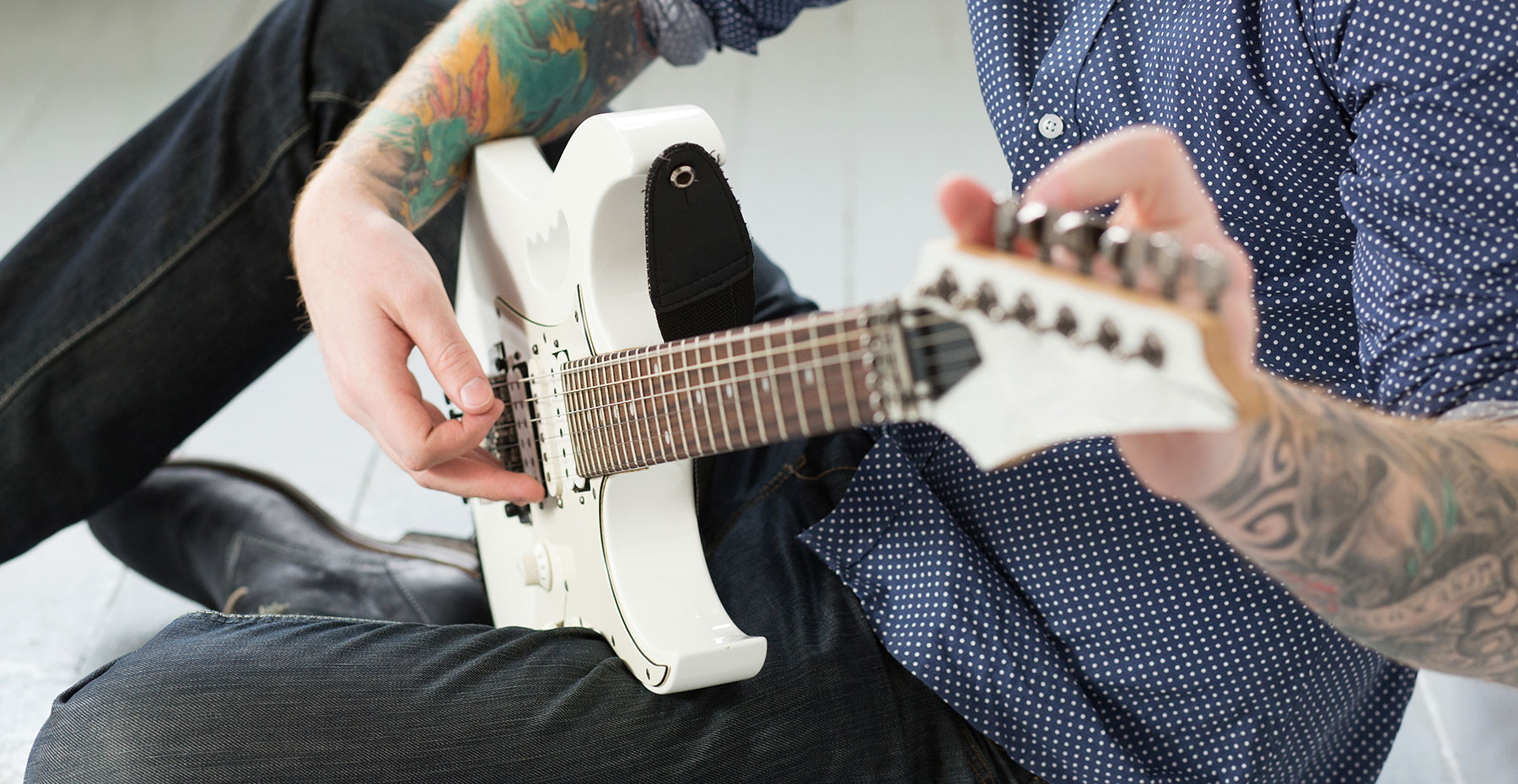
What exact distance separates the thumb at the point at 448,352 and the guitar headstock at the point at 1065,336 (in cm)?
42

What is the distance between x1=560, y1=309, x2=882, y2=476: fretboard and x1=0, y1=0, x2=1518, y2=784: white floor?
724 mm

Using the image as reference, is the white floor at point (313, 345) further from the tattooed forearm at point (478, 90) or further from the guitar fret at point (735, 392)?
the guitar fret at point (735, 392)

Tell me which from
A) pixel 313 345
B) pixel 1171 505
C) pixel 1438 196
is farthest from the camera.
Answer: pixel 313 345

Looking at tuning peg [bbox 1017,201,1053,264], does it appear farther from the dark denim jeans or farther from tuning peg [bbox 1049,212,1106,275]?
the dark denim jeans

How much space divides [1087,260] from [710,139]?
0.37m

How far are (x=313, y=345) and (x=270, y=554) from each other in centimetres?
62

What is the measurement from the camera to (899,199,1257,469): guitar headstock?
430 mm

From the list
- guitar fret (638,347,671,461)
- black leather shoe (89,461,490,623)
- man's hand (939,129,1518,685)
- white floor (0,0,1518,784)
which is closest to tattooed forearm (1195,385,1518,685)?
man's hand (939,129,1518,685)

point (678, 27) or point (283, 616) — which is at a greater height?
point (678, 27)

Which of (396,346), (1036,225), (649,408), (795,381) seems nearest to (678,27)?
(396,346)

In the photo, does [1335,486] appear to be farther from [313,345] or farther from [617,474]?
[313,345]

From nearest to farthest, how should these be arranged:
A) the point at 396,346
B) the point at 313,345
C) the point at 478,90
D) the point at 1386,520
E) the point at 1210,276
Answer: the point at 1210,276
the point at 1386,520
the point at 396,346
the point at 478,90
the point at 313,345

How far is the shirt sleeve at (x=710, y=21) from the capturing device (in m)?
1.11

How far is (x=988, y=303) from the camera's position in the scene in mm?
481
